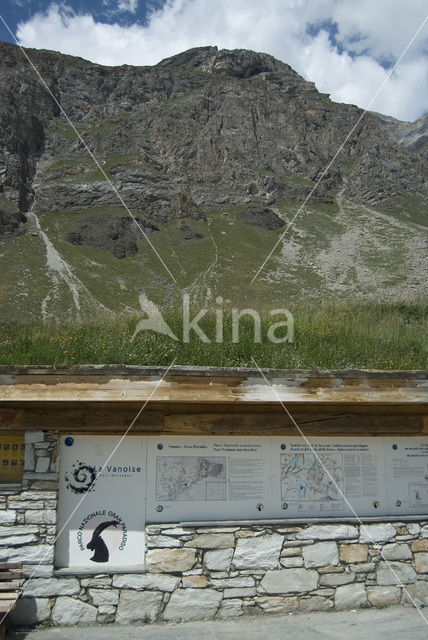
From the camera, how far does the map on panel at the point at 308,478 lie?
21.8 feet

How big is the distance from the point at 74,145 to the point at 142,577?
109944mm

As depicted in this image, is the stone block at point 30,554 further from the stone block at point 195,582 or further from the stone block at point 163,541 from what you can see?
the stone block at point 195,582

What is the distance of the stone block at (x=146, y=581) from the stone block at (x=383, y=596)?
7.48 feet

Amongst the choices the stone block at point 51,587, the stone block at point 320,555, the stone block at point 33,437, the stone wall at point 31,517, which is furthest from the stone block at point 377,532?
the stone block at point 33,437

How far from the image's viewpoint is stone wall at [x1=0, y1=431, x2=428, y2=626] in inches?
236

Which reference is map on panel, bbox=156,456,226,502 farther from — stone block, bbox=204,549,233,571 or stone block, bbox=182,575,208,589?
stone block, bbox=182,575,208,589

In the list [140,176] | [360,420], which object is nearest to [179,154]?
[140,176]

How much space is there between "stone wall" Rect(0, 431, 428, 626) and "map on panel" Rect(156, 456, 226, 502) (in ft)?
→ 1.16

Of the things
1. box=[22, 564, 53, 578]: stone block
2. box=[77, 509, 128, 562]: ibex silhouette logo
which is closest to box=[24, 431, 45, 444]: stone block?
box=[77, 509, 128, 562]: ibex silhouette logo

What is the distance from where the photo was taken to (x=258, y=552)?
20.7 ft

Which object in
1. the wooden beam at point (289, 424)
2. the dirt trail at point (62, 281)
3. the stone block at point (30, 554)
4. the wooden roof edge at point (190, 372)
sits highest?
the dirt trail at point (62, 281)

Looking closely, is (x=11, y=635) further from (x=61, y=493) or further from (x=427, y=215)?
(x=427, y=215)

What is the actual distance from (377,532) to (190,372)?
2.96 meters

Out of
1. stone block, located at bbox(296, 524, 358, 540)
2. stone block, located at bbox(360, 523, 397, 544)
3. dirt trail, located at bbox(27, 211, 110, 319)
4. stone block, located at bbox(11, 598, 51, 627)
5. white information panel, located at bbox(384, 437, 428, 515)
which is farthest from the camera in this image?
dirt trail, located at bbox(27, 211, 110, 319)
